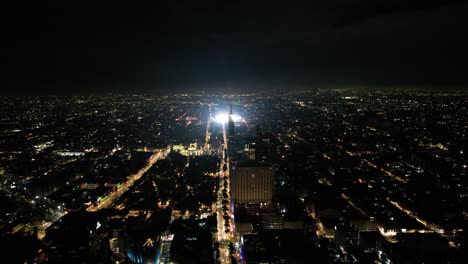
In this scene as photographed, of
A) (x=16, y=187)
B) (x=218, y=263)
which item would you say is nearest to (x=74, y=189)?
(x=16, y=187)

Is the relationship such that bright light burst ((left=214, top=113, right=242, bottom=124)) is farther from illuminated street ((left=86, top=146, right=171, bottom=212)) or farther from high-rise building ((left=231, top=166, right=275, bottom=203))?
high-rise building ((left=231, top=166, right=275, bottom=203))

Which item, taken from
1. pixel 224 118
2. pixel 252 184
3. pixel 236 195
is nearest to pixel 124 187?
pixel 236 195

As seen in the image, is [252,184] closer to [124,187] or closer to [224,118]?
[124,187]

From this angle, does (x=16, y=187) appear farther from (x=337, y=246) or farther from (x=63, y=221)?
(x=337, y=246)

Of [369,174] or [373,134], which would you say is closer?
[369,174]

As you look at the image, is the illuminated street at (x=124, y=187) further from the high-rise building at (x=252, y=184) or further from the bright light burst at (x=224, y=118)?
the bright light burst at (x=224, y=118)

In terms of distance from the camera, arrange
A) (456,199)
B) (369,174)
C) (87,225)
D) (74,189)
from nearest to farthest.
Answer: (87,225), (456,199), (74,189), (369,174)

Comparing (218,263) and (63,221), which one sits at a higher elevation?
(63,221)
